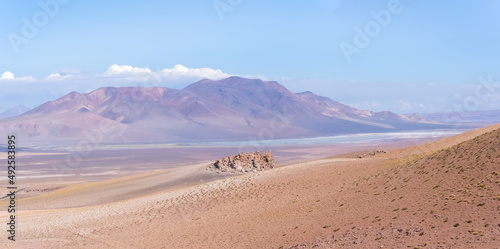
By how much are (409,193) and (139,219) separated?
14.8 metres

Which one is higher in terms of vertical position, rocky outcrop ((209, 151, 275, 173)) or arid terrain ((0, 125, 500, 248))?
rocky outcrop ((209, 151, 275, 173))

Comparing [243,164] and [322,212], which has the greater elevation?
[243,164]

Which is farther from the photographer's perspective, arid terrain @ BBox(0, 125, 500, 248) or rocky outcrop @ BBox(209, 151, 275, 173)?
rocky outcrop @ BBox(209, 151, 275, 173)

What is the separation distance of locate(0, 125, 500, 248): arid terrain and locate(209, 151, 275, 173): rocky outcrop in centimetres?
1301

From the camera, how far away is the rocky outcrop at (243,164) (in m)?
48.5

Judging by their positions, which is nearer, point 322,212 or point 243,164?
point 322,212

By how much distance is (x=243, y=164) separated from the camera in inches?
1927

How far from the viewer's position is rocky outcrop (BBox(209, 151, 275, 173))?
48.5 m

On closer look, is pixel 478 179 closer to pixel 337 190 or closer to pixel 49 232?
pixel 337 190

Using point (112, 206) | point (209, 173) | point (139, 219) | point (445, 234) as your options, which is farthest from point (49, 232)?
point (209, 173)

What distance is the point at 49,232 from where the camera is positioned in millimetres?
26688

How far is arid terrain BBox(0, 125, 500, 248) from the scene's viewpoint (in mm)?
17531

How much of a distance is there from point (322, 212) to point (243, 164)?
86.2ft

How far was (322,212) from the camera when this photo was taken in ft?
75.3
